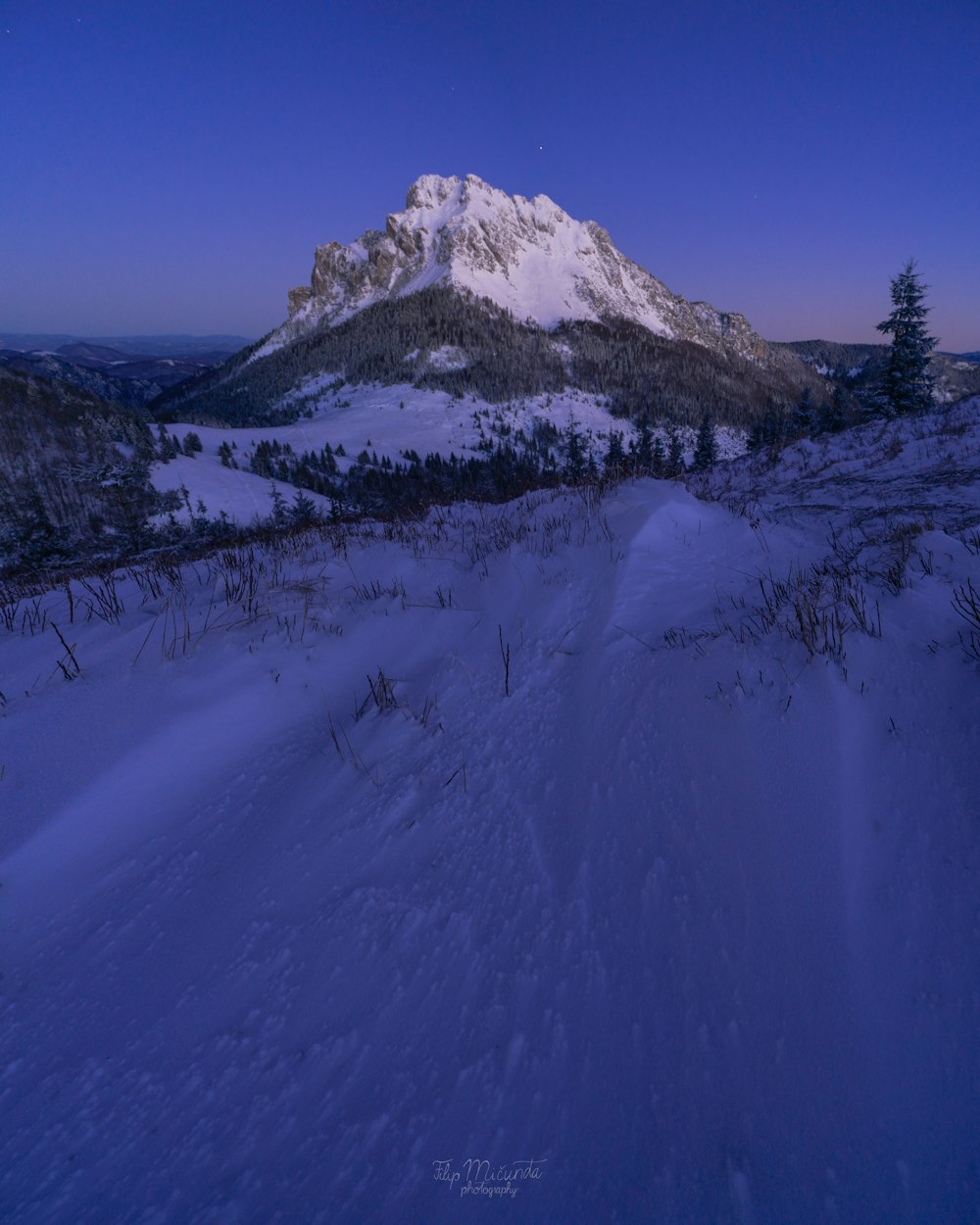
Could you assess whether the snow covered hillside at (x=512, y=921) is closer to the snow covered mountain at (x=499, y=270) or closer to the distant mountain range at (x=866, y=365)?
the snow covered mountain at (x=499, y=270)

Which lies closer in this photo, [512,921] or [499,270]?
[512,921]

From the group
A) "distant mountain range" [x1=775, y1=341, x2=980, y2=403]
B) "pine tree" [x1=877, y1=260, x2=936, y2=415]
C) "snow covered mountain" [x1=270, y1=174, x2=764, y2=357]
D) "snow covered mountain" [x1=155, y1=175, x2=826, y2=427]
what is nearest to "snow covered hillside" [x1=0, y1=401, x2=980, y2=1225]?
"pine tree" [x1=877, y1=260, x2=936, y2=415]

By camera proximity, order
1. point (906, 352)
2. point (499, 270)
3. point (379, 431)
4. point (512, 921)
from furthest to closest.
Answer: point (499, 270) → point (379, 431) → point (906, 352) → point (512, 921)

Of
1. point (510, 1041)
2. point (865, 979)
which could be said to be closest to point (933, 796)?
point (865, 979)

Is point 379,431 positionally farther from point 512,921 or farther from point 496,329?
point 512,921

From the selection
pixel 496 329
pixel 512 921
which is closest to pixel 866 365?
pixel 496 329

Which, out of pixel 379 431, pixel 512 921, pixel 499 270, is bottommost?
pixel 512 921
